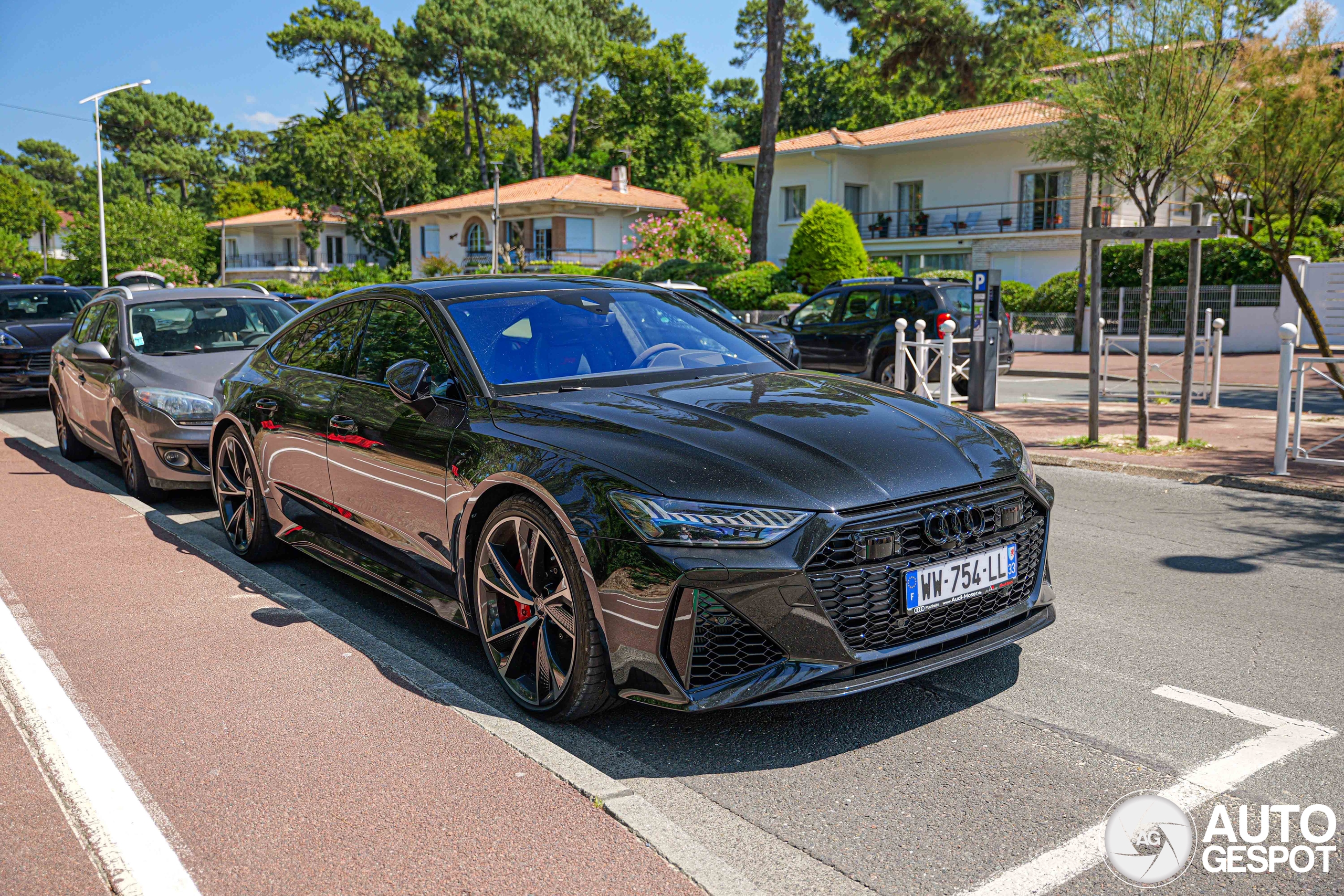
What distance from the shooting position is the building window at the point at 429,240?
2463 inches

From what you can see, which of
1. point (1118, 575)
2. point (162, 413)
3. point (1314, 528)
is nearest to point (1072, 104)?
point (1314, 528)

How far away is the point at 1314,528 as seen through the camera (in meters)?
7.09

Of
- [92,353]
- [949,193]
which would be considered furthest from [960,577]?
[949,193]

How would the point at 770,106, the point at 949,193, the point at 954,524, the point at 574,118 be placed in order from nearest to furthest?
1. the point at 954,524
2. the point at 770,106
3. the point at 949,193
4. the point at 574,118

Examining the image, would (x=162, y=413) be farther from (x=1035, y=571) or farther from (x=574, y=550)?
(x=1035, y=571)

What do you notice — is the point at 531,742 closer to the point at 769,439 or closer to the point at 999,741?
the point at 769,439

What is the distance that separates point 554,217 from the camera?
53.7 m

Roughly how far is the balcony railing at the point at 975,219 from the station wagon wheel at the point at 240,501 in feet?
109

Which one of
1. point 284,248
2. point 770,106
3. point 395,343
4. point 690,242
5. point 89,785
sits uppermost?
point 770,106

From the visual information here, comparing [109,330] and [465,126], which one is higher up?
[465,126]

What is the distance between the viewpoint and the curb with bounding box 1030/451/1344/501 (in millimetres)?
8172

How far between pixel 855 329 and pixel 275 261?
220ft

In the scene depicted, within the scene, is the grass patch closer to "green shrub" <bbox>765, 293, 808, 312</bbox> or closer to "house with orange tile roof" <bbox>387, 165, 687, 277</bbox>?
"green shrub" <bbox>765, 293, 808, 312</bbox>

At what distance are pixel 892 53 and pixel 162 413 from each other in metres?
43.2
